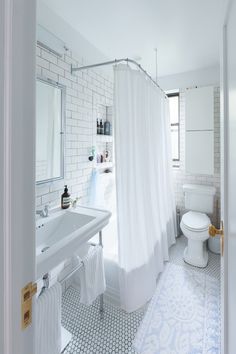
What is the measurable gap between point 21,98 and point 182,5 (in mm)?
1892

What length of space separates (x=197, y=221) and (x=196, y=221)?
12mm

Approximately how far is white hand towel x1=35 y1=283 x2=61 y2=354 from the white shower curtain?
71 cm

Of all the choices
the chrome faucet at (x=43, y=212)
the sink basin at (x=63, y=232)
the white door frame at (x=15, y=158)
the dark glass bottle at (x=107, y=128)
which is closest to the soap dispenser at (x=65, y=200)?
the sink basin at (x=63, y=232)

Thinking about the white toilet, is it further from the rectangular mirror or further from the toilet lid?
the rectangular mirror

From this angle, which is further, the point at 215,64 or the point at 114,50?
the point at 215,64

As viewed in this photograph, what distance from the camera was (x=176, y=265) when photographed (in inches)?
96.4

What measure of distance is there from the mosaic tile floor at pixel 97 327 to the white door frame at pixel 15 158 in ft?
4.10

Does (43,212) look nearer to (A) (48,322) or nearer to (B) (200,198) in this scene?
(A) (48,322)

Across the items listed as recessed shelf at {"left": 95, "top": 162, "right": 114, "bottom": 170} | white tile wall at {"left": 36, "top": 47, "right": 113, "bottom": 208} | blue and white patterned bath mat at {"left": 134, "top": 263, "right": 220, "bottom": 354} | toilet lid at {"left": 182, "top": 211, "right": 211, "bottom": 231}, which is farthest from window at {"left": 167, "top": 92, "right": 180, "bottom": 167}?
blue and white patterned bath mat at {"left": 134, "top": 263, "right": 220, "bottom": 354}

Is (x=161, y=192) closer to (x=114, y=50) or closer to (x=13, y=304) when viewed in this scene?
(x=114, y=50)

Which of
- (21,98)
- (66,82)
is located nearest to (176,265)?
(66,82)

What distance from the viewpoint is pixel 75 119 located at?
2.01 metres

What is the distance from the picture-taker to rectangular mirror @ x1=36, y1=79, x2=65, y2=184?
159cm

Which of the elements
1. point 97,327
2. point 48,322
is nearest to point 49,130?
point 48,322
